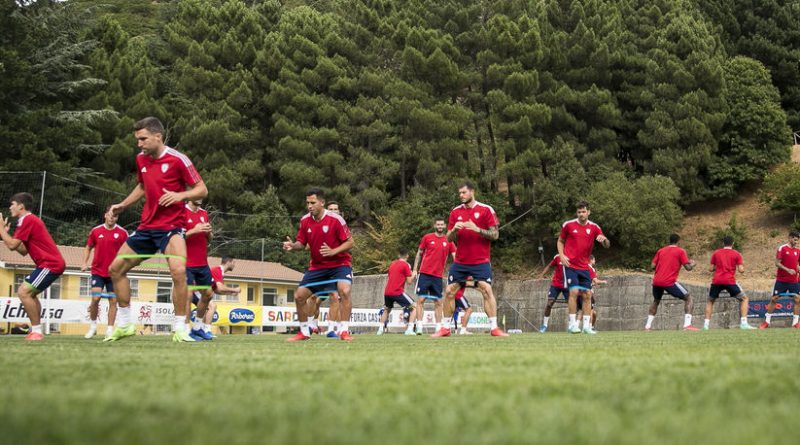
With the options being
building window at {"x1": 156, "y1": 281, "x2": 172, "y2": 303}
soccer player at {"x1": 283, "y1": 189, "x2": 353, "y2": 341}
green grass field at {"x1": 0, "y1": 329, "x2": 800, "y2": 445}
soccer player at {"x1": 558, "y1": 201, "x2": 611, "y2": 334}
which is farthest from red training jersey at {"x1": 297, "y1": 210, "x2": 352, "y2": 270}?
building window at {"x1": 156, "y1": 281, "x2": 172, "y2": 303}

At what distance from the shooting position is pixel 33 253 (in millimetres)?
11812

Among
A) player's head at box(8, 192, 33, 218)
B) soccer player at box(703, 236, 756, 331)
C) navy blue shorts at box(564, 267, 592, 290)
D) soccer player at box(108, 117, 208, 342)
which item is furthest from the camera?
soccer player at box(703, 236, 756, 331)

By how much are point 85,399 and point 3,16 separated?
4308 centimetres

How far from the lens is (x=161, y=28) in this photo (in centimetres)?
6119

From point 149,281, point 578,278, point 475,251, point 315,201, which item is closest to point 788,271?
point 578,278

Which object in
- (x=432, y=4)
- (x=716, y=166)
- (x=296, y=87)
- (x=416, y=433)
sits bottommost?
(x=416, y=433)

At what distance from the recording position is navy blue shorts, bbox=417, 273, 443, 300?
17.7 metres

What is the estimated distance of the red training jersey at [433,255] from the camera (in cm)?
1775

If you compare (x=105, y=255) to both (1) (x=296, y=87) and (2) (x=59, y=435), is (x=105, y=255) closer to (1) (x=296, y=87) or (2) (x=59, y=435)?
(2) (x=59, y=435)

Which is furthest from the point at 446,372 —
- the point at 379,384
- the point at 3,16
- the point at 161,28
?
the point at 161,28

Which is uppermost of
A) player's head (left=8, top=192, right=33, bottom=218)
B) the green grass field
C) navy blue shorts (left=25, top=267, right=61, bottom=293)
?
player's head (left=8, top=192, right=33, bottom=218)

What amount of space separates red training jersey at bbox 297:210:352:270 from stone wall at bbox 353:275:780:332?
78.2 feet

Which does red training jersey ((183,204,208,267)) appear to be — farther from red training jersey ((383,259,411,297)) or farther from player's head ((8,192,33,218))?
red training jersey ((383,259,411,297))

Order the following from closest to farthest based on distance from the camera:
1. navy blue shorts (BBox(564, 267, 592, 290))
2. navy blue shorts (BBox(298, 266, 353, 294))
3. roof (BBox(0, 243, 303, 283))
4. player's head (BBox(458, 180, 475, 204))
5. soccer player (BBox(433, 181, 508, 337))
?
1. navy blue shorts (BBox(298, 266, 353, 294))
2. player's head (BBox(458, 180, 475, 204))
3. soccer player (BBox(433, 181, 508, 337))
4. navy blue shorts (BBox(564, 267, 592, 290))
5. roof (BBox(0, 243, 303, 283))
